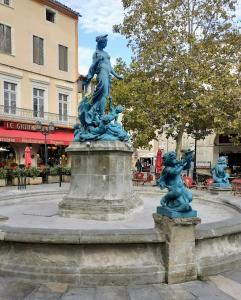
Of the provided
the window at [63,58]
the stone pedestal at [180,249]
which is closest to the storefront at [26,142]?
the window at [63,58]

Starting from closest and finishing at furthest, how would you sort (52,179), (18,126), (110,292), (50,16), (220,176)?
1. (110,292)
2. (220,176)
3. (52,179)
4. (18,126)
5. (50,16)

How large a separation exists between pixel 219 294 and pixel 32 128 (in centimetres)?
2603

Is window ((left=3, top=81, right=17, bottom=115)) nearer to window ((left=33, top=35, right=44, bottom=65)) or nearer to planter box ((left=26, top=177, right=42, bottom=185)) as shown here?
window ((left=33, top=35, right=44, bottom=65))

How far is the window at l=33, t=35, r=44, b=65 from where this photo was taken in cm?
3106

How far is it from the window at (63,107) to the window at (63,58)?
235cm

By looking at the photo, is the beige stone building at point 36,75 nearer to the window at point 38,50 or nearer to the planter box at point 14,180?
the window at point 38,50

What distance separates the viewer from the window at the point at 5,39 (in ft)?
92.8

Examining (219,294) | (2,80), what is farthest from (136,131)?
(219,294)

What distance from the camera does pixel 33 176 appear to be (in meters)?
22.2

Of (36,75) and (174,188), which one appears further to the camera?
(36,75)

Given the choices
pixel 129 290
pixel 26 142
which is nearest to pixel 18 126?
pixel 26 142

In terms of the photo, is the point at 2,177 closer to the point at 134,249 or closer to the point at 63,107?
the point at 63,107

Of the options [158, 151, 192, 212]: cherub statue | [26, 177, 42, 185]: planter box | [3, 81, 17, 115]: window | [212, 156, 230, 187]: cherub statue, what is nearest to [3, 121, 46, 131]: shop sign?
[3, 81, 17, 115]: window

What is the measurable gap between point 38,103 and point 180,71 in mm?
14060
